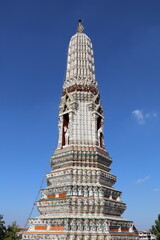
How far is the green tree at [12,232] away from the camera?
2343 centimetres

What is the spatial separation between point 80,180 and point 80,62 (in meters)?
15.2

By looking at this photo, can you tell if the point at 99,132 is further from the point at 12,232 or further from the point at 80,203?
the point at 12,232

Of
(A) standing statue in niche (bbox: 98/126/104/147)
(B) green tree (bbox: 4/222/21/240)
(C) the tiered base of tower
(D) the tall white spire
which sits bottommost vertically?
(B) green tree (bbox: 4/222/21/240)

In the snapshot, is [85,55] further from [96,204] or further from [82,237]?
[82,237]

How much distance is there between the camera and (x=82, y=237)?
18.2 meters

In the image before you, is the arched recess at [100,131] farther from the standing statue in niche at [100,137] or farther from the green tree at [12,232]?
the green tree at [12,232]

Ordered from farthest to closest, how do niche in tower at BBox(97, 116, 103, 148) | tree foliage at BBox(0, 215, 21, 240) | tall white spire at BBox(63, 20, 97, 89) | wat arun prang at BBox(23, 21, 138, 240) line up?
tall white spire at BBox(63, 20, 97, 89) < niche in tower at BBox(97, 116, 103, 148) < tree foliage at BBox(0, 215, 21, 240) < wat arun prang at BBox(23, 21, 138, 240)

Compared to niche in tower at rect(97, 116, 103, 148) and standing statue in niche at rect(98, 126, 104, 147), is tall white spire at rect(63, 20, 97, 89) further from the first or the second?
standing statue in niche at rect(98, 126, 104, 147)

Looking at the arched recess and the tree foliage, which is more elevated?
the arched recess

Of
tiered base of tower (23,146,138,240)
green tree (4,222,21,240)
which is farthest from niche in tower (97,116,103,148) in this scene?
green tree (4,222,21,240)

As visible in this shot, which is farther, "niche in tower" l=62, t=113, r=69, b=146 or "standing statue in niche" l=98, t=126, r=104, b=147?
"standing statue in niche" l=98, t=126, r=104, b=147

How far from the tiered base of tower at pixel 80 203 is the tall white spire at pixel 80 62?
348 inches

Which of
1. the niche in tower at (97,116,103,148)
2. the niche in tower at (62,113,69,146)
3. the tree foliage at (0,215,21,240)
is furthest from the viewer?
the niche in tower at (97,116,103,148)

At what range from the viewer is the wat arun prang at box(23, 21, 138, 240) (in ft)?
62.1
